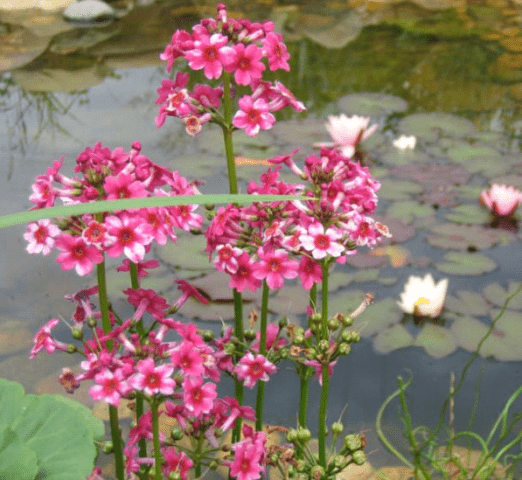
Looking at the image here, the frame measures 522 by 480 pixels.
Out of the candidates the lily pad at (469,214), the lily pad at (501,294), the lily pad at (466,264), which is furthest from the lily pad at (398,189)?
the lily pad at (501,294)

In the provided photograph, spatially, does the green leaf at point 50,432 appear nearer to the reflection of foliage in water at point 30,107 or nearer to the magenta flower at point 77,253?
the magenta flower at point 77,253

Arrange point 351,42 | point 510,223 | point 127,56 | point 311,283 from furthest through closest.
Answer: point 351,42
point 127,56
point 510,223
point 311,283

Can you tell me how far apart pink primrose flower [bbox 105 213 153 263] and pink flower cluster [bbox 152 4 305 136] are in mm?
258

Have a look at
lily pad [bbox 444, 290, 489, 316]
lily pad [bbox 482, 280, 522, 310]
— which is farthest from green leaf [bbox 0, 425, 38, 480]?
lily pad [bbox 482, 280, 522, 310]

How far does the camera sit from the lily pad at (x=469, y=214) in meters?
2.80

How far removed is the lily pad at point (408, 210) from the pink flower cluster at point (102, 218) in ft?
5.90

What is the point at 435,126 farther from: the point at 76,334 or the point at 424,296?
the point at 76,334

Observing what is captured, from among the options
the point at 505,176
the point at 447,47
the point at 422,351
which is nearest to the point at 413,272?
the point at 422,351

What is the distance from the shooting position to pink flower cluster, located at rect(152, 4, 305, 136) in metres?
1.22

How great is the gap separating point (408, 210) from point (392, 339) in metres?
0.81

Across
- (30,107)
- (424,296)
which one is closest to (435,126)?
(424,296)

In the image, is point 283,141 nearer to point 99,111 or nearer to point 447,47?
point 99,111

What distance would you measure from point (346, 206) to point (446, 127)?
2.47m

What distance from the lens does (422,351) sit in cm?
217
